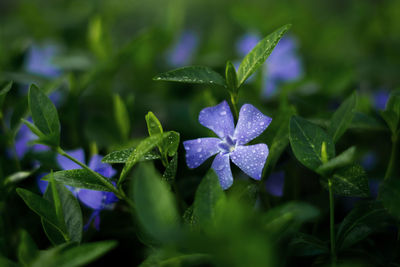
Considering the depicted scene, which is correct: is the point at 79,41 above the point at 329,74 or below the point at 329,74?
above

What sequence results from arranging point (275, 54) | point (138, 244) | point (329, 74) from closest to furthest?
point (138, 244), point (329, 74), point (275, 54)

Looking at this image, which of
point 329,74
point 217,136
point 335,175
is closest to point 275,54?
point 329,74

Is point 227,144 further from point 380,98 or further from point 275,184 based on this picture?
point 380,98

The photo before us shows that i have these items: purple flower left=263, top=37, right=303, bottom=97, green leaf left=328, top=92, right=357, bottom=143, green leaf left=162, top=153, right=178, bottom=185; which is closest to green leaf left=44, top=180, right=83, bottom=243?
green leaf left=162, top=153, right=178, bottom=185

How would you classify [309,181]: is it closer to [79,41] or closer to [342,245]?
[342,245]

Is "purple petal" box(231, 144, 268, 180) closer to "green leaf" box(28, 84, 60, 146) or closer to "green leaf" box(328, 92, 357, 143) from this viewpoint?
"green leaf" box(328, 92, 357, 143)
